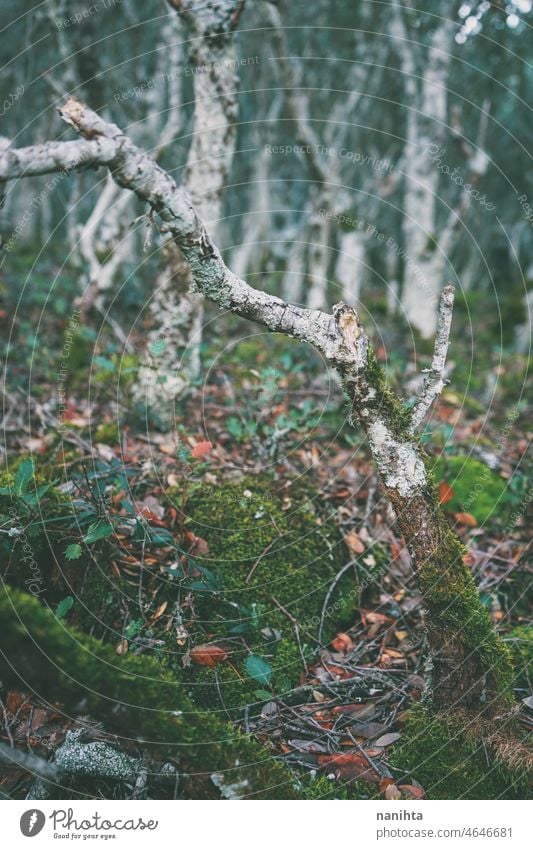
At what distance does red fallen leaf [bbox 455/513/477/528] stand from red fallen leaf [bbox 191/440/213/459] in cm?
199

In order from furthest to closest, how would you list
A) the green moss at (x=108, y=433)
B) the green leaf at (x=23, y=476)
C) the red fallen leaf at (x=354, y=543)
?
the green moss at (x=108, y=433), the red fallen leaf at (x=354, y=543), the green leaf at (x=23, y=476)

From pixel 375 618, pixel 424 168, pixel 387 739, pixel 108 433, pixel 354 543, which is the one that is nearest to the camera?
pixel 387 739

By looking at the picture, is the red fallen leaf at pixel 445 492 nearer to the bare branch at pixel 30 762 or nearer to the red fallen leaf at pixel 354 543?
the red fallen leaf at pixel 354 543

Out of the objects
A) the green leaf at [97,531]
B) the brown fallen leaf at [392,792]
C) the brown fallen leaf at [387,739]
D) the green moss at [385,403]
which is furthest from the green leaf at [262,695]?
the green moss at [385,403]

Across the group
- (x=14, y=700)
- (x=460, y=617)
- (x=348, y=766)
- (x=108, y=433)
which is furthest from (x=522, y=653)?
(x=108, y=433)

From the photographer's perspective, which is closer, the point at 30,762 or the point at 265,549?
the point at 30,762

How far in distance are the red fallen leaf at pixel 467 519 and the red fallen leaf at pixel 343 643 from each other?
1477mm

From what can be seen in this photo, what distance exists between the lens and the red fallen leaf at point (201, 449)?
4.05 m

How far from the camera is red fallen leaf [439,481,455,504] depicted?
4067 millimetres

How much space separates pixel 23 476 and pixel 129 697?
1397 millimetres

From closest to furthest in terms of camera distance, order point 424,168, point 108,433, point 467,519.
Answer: point 467,519 → point 108,433 → point 424,168

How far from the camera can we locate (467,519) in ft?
14.0

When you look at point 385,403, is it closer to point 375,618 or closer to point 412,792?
point 375,618
